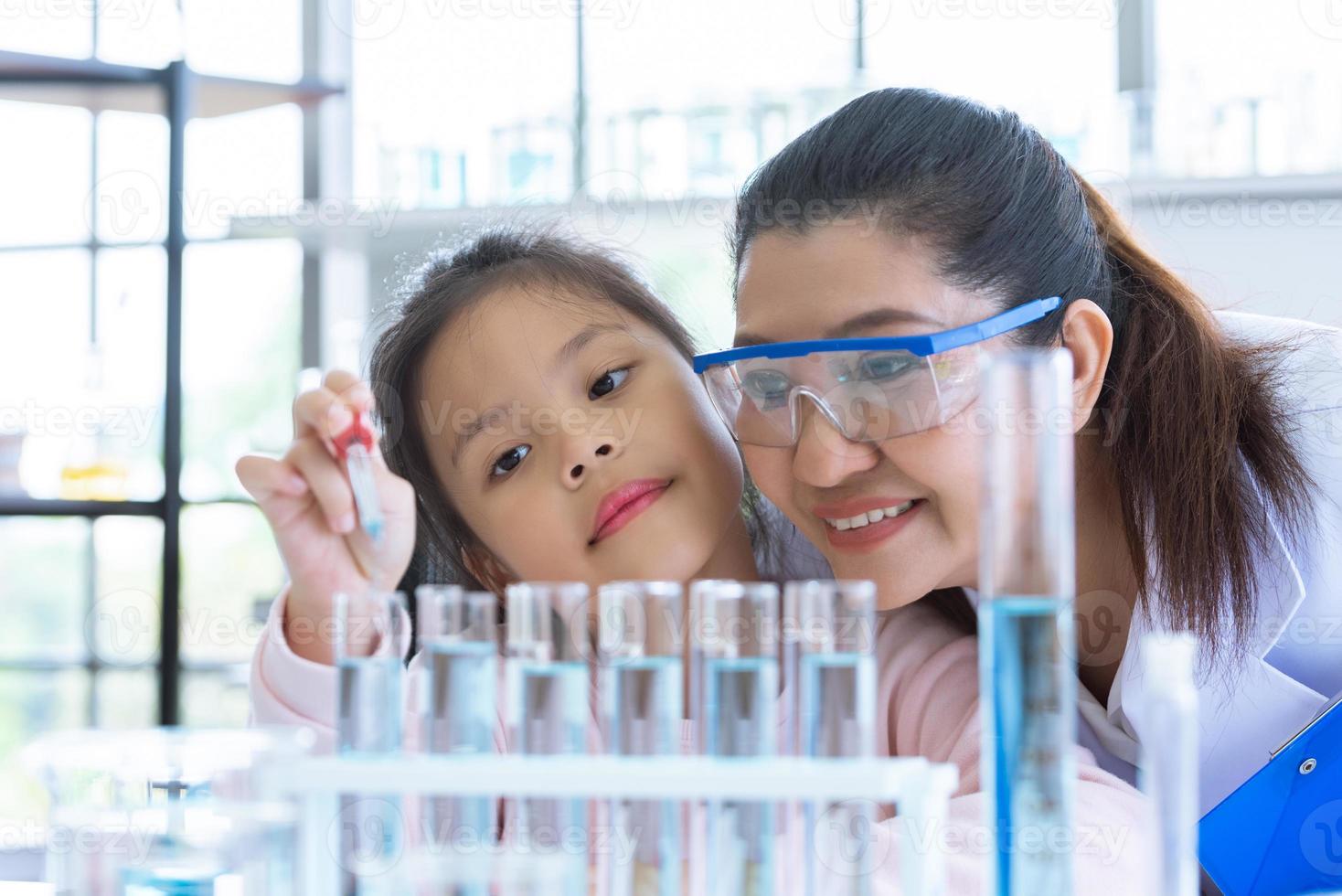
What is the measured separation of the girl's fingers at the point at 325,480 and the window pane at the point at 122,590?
230 centimetres

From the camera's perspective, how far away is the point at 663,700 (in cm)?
75

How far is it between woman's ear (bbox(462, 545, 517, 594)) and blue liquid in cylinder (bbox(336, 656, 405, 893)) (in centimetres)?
88

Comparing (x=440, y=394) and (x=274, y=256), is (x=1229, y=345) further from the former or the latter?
(x=274, y=256)

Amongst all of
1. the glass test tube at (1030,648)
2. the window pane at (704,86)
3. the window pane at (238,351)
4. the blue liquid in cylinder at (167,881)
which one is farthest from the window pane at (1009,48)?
the blue liquid in cylinder at (167,881)

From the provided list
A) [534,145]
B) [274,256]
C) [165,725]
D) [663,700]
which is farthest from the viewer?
[274,256]

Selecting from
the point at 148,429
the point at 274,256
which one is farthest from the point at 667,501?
the point at 274,256

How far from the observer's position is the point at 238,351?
142 inches

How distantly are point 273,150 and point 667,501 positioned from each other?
258 centimetres

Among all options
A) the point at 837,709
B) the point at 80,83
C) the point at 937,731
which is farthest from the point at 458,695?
the point at 80,83

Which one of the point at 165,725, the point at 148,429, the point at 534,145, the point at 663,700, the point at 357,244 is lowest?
the point at 165,725

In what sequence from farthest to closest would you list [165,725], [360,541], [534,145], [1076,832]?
[534,145], [165,725], [360,541], [1076,832]

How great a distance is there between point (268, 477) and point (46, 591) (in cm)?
260

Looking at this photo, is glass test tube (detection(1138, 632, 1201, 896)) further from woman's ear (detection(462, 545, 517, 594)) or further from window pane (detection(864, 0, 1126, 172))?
window pane (detection(864, 0, 1126, 172))

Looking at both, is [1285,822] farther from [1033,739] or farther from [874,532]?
[1033,739]
